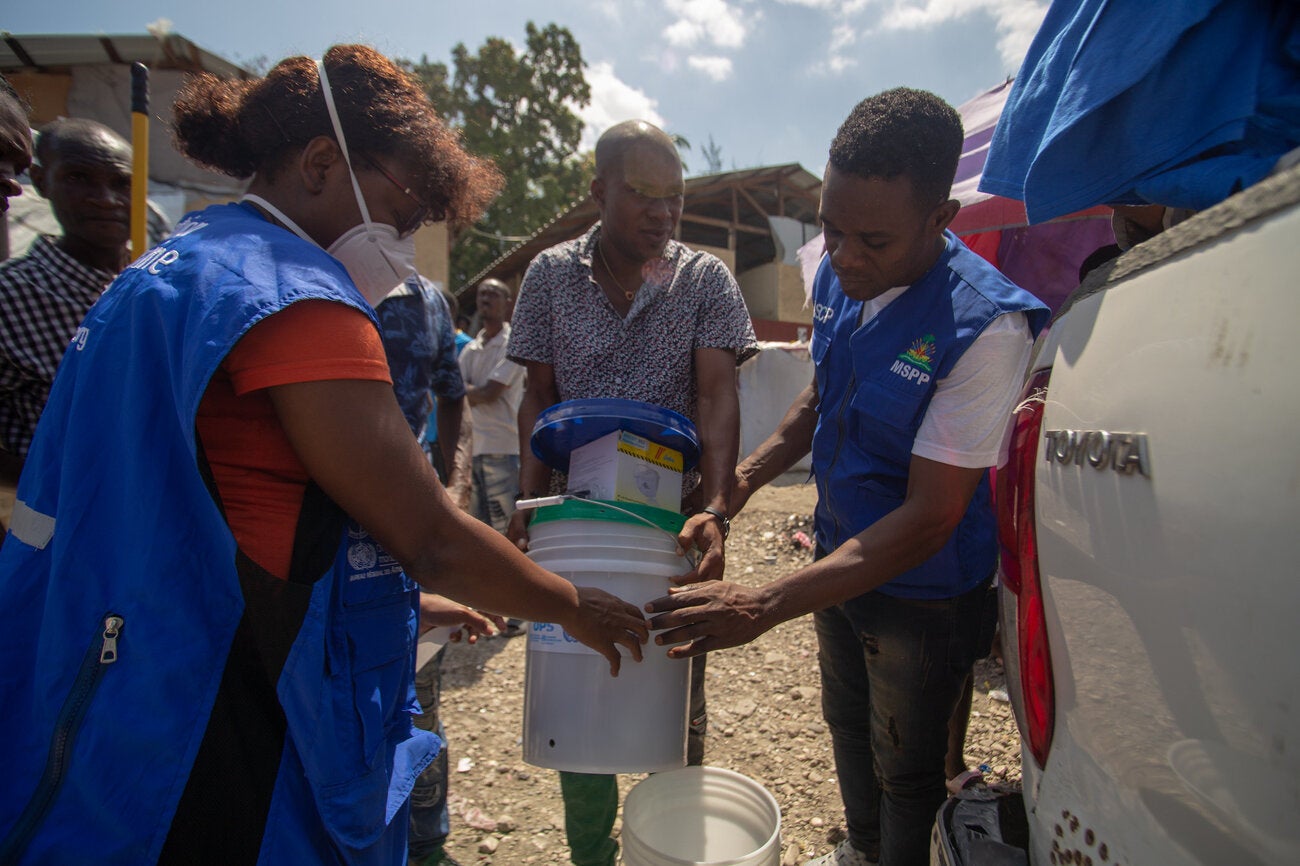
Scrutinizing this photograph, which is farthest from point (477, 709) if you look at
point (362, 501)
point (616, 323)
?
point (362, 501)

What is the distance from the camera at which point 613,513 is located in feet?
5.98

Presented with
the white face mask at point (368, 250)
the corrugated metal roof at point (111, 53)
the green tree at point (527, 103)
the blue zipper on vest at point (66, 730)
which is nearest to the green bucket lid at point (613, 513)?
the white face mask at point (368, 250)

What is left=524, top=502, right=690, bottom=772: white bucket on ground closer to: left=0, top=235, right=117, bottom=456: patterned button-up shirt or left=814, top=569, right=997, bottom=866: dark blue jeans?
left=814, top=569, right=997, bottom=866: dark blue jeans

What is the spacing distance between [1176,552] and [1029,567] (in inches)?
13.5

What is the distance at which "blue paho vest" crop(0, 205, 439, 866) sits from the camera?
1.09 meters

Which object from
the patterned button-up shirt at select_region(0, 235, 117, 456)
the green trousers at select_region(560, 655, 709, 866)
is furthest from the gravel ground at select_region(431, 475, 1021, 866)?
the patterned button-up shirt at select_region(0, 235, 117, 456)

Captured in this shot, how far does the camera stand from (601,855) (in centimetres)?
224

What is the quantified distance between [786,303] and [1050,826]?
14115 millimetres

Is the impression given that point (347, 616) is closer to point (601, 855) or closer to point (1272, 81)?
point (601, 855)

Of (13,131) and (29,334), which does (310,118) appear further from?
(29,334)

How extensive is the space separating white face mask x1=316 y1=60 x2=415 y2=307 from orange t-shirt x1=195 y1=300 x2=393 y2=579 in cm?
34

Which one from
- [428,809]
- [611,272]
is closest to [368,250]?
[611,272]

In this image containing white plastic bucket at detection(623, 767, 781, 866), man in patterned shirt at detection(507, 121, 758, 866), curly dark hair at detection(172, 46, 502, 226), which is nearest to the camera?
curly dark hair at detection(172, 46, 502, 226)

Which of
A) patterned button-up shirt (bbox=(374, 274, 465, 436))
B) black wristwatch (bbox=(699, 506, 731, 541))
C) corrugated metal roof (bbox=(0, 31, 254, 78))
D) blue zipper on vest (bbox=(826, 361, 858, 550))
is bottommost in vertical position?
black wristwatch (bbox=(699, 506, 731, 541))
